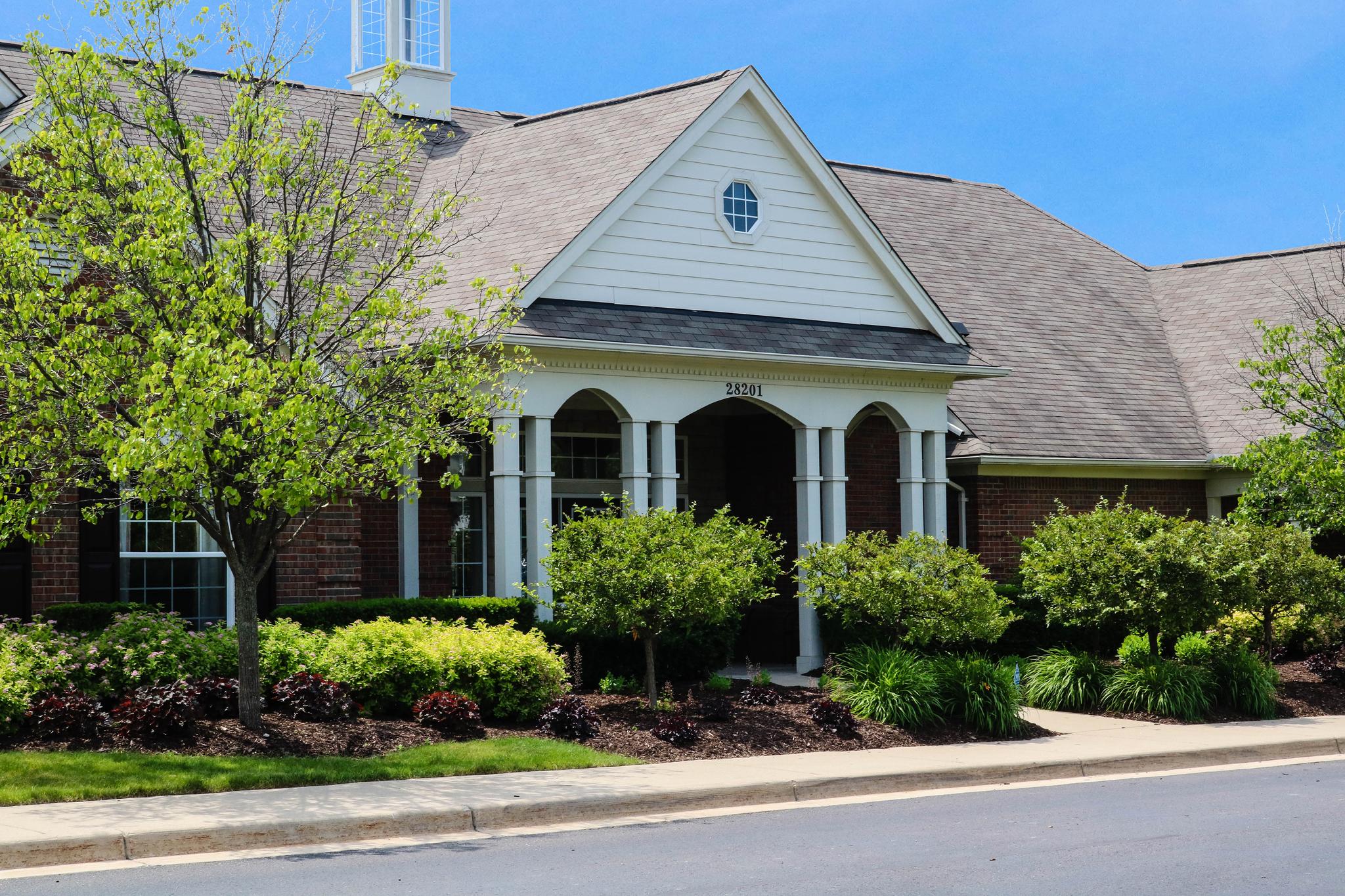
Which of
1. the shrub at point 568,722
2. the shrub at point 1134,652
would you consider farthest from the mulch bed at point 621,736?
the shrub at point 1134,652

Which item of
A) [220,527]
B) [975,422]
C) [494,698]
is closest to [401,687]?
[494,698]

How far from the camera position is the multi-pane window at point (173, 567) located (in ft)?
56.3

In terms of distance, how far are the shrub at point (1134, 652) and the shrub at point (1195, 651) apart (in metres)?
0.41

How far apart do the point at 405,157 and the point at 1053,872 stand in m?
8.03

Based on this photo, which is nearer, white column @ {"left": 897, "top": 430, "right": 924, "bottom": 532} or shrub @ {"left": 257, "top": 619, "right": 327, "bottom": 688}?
shrub @ {"left": 257, "top": 619, "right": 327, "bottom": 688}

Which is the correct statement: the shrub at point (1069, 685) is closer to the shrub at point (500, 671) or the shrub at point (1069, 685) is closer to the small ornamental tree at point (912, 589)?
the small ornamental tree at point (912, 589)

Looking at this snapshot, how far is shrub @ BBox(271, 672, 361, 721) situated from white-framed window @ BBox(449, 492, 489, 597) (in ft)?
22.9

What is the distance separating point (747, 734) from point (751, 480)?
9.50 meters

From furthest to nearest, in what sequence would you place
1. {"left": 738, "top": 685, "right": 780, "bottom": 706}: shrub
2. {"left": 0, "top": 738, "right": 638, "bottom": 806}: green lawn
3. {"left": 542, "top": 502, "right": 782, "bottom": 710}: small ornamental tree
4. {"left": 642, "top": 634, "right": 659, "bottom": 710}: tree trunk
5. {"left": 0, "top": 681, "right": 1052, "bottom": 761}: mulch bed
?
{"left": 738, "top": 685, "right": 780, "bottom": 706}: shrub
{"left": 642, "top": 634, "right": 659, "bottom": 710}: tree trunk
{"left": 542, "top": 502, "right": 782, "bottom": 710}: small ornamental tree
{"left": 0, "top": 681, "right": 1052, "bottom": 761}: mulch bed
{"left": 0, "top": 738, "right": 638, "bottom": 806}: green lawn

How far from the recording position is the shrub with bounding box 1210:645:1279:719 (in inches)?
699

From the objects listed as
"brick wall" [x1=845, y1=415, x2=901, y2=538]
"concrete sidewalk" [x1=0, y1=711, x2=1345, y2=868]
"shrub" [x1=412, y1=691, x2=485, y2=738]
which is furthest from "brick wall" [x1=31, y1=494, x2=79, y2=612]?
→ "brick wall" [x1=845, y1=415, x2=901, y2=538]

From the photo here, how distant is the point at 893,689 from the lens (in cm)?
1583

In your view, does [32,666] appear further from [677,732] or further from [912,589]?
[912,589]

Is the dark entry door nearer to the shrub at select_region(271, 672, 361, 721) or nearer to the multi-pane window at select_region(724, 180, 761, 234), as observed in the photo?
the shrub at select_region(271, 672, 361, 721)
